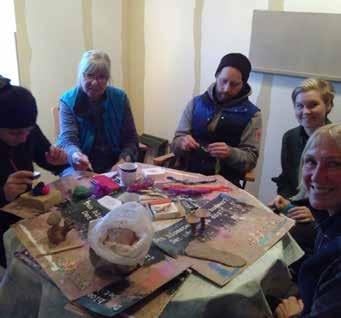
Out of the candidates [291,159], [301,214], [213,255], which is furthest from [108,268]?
[291,159]

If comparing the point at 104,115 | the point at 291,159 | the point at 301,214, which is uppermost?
the point at 104,115

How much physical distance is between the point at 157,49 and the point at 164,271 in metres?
2.38

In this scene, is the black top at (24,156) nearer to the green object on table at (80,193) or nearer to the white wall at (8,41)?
the green object on table at (80,193)

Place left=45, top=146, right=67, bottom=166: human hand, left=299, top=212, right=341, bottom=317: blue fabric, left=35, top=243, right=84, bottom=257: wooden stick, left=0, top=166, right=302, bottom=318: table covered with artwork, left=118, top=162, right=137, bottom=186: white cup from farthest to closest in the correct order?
left=45, top=146, right=67, bottom=166: human hand, left=118, top=162, right=137, bottom=186: white cup, left=35, top=243, right=84, bottom=257: wooden stick, left=0, top=166, right=302, bottom=318: table covered with artwork, left=299, top=212, right=341, bottom=317: blue fabric

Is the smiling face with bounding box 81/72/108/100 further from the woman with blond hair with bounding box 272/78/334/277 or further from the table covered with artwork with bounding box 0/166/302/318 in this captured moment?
the woman with blond hair with bounding box 272/78/334/277

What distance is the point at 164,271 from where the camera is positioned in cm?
104

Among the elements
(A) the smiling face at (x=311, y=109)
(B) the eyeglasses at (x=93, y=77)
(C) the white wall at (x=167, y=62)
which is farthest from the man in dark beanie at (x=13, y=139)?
(C) the white wall at (x=167, y=62)

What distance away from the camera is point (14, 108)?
135 centimetres

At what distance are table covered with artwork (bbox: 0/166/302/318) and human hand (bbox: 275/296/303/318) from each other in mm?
56

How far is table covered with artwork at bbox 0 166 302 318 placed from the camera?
0.95 m

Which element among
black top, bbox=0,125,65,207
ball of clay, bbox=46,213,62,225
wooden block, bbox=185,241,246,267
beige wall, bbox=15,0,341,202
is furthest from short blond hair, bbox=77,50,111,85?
wooden block, bbox=185,241,246,267

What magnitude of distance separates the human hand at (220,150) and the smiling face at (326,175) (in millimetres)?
902

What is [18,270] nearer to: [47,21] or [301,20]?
[47,21]

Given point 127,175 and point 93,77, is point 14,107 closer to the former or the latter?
point 127,175
